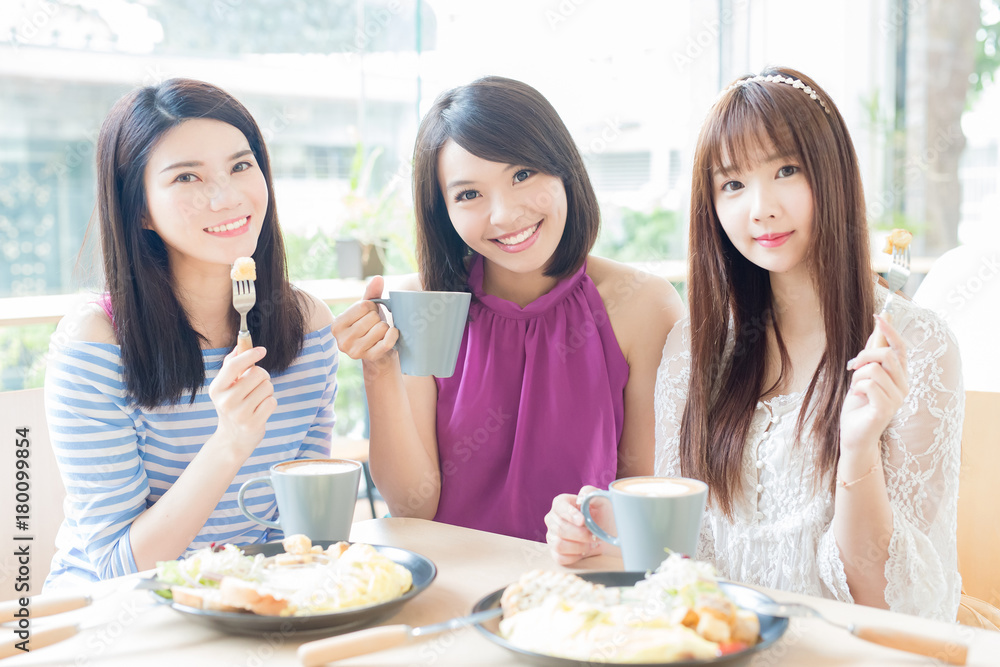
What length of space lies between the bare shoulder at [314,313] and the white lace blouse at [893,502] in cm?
77

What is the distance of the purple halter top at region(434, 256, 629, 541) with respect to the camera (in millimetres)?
1740

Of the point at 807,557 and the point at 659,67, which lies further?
the point at 659,67

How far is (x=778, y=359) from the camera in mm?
1557

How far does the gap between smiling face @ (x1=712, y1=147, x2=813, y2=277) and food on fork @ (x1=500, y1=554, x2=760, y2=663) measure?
71cm

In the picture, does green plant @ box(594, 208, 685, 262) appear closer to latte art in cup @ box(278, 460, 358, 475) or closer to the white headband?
the white headband

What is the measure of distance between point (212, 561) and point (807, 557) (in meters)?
0.92

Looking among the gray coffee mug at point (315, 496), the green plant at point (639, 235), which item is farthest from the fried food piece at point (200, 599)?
the green plant at point (639, 235)

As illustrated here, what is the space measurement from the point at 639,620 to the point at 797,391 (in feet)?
2.66

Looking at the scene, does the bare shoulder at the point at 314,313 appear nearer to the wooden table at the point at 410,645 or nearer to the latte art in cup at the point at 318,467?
the latte art in cup at the point at 318,467

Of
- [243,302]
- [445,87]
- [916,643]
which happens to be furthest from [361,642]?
[445,87]

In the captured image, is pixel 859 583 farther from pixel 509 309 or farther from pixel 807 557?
pixel 509 309

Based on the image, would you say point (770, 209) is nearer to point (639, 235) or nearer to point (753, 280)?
point (753, 280)

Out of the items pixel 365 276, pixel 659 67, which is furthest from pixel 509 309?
pixel 659 67

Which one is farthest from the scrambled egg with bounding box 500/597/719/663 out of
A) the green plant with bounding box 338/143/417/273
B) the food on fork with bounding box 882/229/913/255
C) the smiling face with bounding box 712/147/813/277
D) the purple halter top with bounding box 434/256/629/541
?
the green plant with bounding box 338/143/417/273
